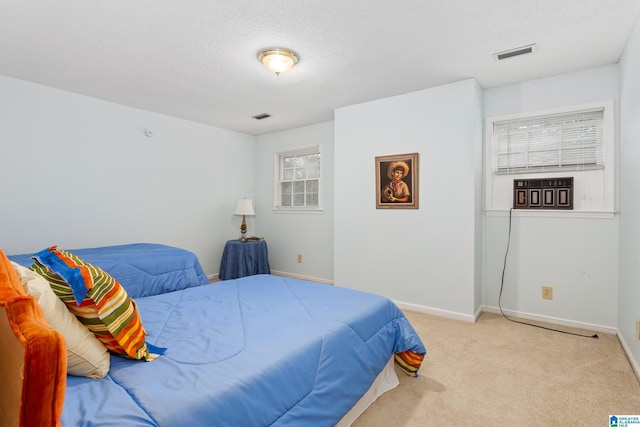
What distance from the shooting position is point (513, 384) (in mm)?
2096

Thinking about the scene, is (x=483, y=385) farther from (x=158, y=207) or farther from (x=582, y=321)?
Result: (x=158, y=207)

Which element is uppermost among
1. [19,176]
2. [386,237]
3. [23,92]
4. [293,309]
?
[23,92]

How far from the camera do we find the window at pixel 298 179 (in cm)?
500

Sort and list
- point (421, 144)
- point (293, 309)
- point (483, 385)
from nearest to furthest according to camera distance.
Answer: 1. point (293, 309)
2. point (483, 385)
3. point (421, 144)

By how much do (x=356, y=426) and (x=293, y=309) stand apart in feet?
2.21

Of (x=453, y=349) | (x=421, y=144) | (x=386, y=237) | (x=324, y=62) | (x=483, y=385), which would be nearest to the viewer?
(x=483, y=385)

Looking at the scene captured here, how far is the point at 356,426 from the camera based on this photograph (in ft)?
5.59

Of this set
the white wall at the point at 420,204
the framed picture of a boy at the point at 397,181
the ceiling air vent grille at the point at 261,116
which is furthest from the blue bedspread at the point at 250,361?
the ceiling air vent grille at the point at 261,116

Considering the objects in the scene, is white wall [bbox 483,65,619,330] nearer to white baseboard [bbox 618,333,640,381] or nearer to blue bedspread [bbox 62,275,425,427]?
white baseboard [bbox 618,333,640,381]

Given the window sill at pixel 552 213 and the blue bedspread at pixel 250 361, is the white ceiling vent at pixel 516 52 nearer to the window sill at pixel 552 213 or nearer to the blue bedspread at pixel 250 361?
the window sill at pixel 552 213

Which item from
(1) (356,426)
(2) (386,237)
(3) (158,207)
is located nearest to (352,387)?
(1) (356,426)

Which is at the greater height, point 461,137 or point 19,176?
point 461,137

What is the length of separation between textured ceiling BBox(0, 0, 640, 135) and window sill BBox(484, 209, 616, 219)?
129cm

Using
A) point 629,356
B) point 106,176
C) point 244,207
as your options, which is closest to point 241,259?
point 244,207
